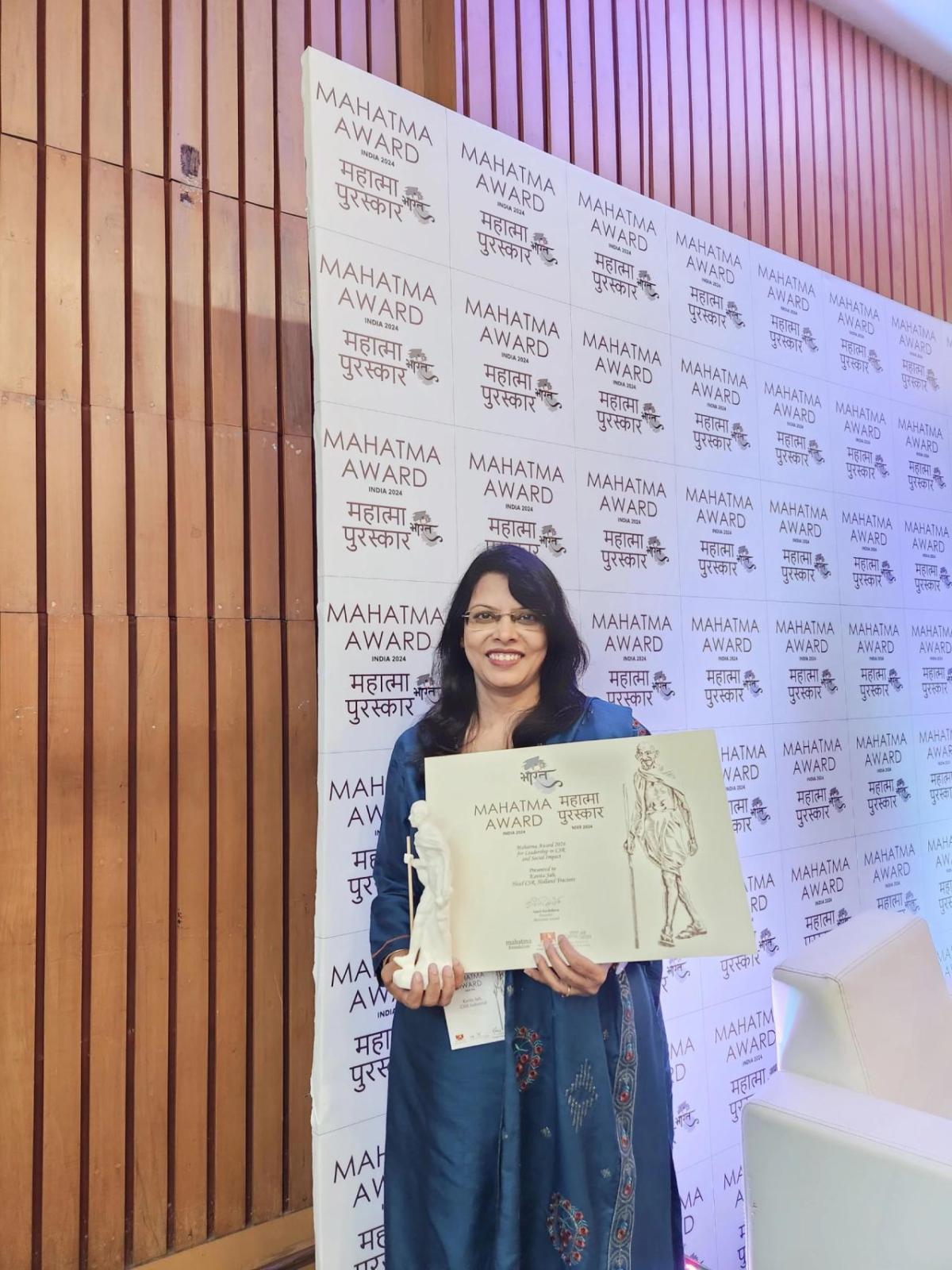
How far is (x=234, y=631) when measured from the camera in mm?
2521

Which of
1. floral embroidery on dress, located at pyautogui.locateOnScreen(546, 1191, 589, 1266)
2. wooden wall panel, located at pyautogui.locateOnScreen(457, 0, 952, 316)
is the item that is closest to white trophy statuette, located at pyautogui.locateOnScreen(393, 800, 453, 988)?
floral embroidery on dress, located at pyautogui.locateOnScreen(546, 1191, 589, 1266)

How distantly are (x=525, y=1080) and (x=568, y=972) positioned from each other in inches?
9.8

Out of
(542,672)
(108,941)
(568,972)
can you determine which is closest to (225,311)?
(542,672)

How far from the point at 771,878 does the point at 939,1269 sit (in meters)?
1.44

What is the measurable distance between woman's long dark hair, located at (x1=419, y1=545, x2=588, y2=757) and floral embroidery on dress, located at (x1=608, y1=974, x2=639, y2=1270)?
0.51 m

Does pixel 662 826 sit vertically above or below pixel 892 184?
below

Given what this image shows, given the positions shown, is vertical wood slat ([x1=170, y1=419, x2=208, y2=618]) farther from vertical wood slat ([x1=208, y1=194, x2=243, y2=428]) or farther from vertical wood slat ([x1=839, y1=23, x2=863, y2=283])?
vertical wood slat ([x1=839, y1=23, x2=863, y2=283])

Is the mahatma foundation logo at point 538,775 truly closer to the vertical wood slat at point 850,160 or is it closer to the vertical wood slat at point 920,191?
the vertical wood slat at point 850,160

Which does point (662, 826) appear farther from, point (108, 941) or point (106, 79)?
point (106, 79)

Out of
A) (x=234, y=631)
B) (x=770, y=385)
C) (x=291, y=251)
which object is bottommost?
(x=234, y=631)

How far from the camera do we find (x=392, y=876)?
71.0 inches

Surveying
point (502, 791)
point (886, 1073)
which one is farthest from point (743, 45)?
point (886, 1073)

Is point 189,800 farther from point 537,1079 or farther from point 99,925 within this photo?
point 537,1079

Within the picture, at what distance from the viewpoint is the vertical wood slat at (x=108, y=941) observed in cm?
224
